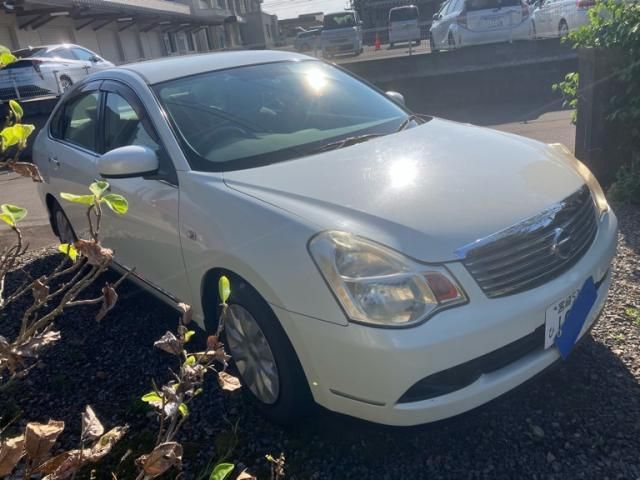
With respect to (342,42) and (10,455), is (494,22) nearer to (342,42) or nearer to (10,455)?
(342,42)

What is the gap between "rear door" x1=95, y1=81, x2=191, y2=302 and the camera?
2863 millimetres

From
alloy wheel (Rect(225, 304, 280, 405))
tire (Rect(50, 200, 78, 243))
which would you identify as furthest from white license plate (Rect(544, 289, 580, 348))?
tire (Rect(50, 200, 78, 243))

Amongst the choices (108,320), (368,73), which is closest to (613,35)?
(108,320)

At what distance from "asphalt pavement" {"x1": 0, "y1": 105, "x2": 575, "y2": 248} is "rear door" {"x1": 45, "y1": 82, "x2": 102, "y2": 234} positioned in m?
1.67

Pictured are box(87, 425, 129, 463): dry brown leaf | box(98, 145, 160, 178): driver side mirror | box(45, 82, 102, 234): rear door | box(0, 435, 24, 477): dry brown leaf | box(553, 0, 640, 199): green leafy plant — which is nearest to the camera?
box(0, 435, 24, 477): dry brown leaf

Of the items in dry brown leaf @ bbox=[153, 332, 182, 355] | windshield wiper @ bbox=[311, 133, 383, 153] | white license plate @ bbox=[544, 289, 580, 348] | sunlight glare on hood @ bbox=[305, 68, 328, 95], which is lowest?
white license plate @ bbox=[544, 289, 580, 348]

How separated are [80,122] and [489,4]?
11.3m

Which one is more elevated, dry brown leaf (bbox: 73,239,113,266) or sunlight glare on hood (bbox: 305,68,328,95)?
sunlight glare on hood (bbox: 305,68,328,95)

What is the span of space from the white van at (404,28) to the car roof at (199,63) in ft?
36.6

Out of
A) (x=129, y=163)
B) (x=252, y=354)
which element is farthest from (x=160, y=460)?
(x=129, y=163)

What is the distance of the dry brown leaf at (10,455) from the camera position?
1.30 meters

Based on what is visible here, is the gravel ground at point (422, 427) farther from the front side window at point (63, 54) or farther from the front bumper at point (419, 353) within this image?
the front side window at point (63, 54)

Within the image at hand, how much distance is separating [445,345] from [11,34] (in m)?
21.8

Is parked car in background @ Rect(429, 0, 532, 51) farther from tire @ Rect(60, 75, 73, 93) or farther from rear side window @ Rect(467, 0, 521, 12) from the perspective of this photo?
tire @ Rect(60, 75, 73, 93)
